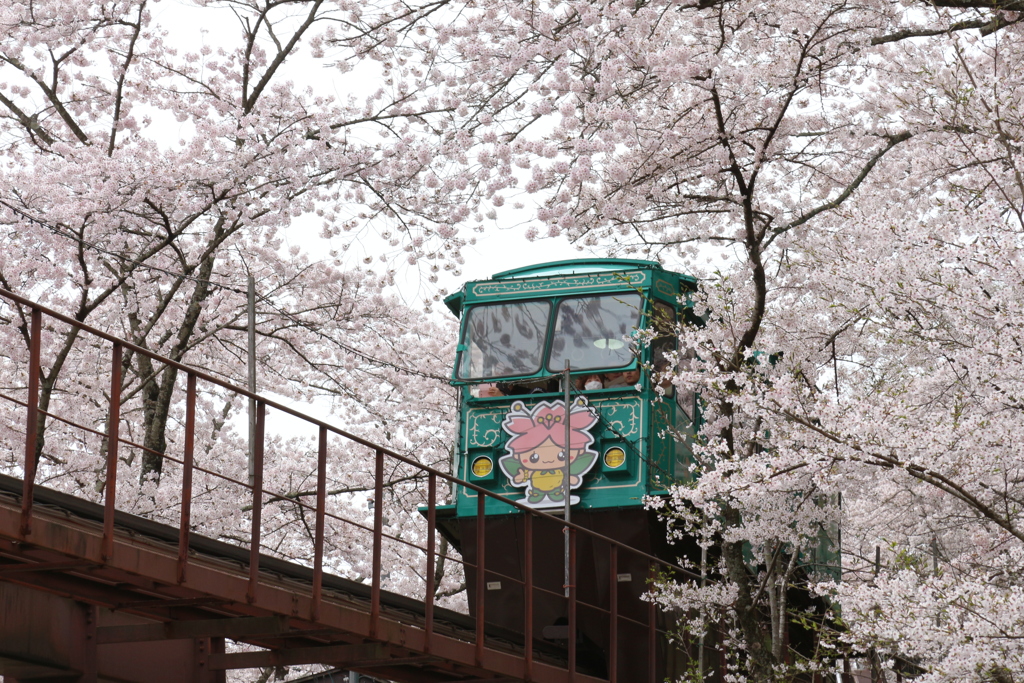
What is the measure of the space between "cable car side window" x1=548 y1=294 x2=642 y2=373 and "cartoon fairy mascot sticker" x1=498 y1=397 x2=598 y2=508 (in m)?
0.47

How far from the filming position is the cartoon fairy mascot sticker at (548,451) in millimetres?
11398

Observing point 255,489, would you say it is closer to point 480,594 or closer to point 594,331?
point 480,594

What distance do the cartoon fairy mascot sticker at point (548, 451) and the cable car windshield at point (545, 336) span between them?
1.58 feet

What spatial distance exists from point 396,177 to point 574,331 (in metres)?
5.25

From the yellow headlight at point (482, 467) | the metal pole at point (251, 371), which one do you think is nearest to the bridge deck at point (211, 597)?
the yellow headlight at point (482, 467)

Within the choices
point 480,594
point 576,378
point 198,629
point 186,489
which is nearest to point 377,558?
point 480,594

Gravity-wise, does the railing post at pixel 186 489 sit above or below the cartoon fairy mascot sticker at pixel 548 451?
below

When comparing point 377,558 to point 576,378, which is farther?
point 576,378

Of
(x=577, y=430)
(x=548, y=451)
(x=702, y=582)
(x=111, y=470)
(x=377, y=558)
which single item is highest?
(x=577, y=430)

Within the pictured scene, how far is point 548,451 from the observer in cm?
1150

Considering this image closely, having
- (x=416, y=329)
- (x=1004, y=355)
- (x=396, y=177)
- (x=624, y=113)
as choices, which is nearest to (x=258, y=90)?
(x=396, y=177)

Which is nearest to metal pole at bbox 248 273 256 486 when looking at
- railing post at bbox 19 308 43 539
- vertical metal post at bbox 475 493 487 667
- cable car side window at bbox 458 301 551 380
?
cable car side window at bbox 458 301 551 380

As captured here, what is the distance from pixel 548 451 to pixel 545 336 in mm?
1169

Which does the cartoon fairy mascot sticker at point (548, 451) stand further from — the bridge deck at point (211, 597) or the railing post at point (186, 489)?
the railing post at point (186, 489)
